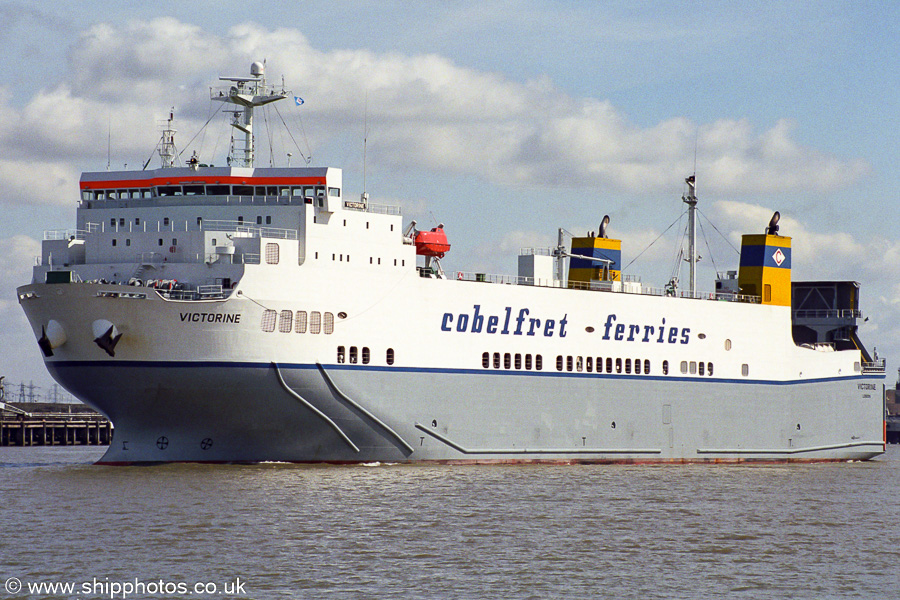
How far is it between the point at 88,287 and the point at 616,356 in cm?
1729

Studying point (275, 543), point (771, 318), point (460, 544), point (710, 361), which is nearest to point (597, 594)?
point (460, 544)

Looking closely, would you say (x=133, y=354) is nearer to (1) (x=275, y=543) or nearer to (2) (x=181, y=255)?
(2) (x=181, y=255)

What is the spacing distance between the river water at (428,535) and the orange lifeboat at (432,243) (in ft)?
22.1

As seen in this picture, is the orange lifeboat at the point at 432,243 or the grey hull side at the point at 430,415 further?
the orange lifeboat at the point at 432,243

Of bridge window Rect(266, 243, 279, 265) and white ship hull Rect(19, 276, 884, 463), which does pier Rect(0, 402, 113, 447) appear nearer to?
white ship hull Rect(19, 276, 884, 463)

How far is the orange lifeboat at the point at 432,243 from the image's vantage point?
36.8 m

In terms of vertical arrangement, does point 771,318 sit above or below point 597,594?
above

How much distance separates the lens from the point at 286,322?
32.6 m

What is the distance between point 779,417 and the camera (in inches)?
1748

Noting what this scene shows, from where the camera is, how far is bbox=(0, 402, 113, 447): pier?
70188mm

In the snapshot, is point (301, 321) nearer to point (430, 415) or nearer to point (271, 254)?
point (271, 254)

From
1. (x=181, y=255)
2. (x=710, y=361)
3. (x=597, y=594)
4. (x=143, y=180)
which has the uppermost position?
(x=143, y=180)

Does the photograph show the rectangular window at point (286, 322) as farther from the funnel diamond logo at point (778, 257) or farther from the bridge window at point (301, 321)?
the funnel diamond logo at point (778, 257)

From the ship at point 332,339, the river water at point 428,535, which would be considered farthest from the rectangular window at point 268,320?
the river water at point 428,535
